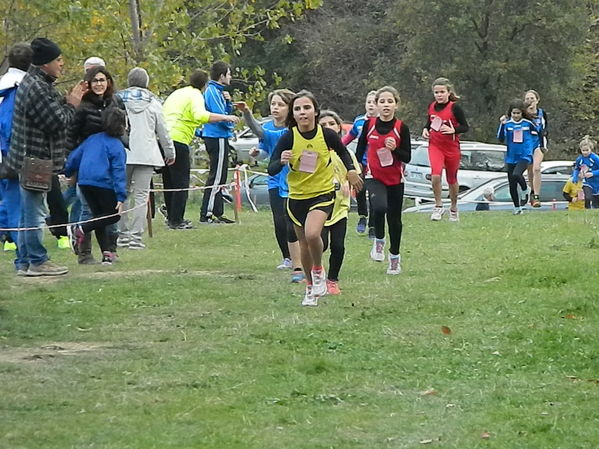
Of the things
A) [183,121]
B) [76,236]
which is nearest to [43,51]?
[76,236]

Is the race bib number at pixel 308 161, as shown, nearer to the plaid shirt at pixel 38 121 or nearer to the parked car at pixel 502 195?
the plaid shirt at pixel 38 121

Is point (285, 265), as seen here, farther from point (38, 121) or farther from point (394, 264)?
point (38, 121)

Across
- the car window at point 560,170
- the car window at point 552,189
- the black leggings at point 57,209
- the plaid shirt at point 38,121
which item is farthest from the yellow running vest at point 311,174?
the car window at point 560,170

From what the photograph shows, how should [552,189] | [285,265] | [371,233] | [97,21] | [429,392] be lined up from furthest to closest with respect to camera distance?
[552,189] < [97,21] < [371,233] < [285,265] < [429,392]

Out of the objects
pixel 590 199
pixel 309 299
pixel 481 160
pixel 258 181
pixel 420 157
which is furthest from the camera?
pixel 481 160

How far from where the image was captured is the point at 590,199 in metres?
24.9

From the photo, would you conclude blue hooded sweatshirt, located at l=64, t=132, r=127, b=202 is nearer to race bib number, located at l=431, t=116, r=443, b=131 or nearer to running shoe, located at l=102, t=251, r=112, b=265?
running shoe, located at l=102, t=251, r=112, b=265

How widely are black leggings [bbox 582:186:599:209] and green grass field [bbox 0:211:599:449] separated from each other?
12351mm

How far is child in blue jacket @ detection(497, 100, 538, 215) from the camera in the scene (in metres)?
19.1

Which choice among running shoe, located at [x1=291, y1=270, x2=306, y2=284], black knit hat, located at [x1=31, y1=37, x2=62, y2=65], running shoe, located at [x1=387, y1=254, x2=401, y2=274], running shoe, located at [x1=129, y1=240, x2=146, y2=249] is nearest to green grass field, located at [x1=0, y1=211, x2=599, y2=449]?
running shoe, located at [x1=387, y1=254, x2=401, y2=274]

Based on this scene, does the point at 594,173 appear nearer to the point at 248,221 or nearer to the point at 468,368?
the point at 248,221

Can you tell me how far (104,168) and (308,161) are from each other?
301 cm

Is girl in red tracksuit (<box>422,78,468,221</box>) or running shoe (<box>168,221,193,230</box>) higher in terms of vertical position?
girl in red tracksuit (<box>422,78,468,221</box>)

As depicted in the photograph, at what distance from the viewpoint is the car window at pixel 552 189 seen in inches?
1162
